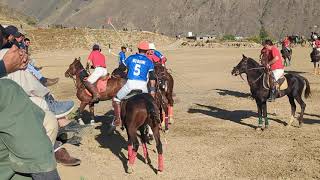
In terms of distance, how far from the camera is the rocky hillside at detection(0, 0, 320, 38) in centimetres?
12694

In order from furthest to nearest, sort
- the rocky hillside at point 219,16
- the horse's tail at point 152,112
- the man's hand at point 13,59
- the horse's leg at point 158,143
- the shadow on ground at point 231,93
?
the rocky hillside at point 219,16, the shadow on ground at point 231,93, the horse's leg at point 158,143, the horse's tail at point 152,112, the man's hand at point 13,59

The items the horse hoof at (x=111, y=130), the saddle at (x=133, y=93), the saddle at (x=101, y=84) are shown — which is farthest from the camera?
the saddle at (x=101, y=84)

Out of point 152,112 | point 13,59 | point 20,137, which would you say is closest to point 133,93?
point 152,112

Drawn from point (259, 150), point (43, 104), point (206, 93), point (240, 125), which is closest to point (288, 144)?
point (259, 150)

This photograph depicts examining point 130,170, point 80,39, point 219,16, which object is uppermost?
point 219,16

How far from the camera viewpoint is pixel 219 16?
14038cm

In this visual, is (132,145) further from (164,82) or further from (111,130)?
(164,82)

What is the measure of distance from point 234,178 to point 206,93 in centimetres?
1248

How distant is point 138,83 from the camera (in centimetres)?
1101

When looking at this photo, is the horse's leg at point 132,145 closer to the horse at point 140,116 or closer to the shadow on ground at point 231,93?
the horse at point 140,116

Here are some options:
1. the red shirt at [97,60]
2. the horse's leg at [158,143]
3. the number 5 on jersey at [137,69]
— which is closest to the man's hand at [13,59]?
the horse's leg at [158,143]

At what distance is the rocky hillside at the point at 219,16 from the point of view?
416 ft

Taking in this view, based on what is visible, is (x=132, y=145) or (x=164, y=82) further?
(x=164, y=82)

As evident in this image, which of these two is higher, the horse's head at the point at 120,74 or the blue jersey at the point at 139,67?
the blue jersey at the point at 139,67
